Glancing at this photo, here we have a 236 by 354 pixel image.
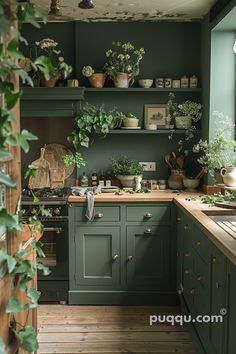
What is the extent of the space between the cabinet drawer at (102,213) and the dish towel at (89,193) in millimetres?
48

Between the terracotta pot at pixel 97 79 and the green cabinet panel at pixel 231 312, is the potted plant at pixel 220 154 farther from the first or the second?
the green cabinet panel at pixel 231 312

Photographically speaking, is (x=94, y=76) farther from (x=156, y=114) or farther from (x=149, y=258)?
(x=149, y=258)

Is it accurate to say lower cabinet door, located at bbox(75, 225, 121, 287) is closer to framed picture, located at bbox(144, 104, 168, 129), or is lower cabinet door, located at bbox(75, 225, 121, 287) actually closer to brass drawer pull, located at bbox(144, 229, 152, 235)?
brass drawer pull, located at bbox(144, 229, 152, 235)

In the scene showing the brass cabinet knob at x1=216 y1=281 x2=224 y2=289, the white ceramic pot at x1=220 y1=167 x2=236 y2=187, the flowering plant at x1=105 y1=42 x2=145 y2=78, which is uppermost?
the flowering plant at x1=105 y1=42 x2=145 y2=78

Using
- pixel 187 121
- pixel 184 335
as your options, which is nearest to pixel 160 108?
pixel 187 121

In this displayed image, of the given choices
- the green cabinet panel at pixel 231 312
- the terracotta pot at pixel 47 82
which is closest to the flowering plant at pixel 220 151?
the terracotta pot at pixel 47 82

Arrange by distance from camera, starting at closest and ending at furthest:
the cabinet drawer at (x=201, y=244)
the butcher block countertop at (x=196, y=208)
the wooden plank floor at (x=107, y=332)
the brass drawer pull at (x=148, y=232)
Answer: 1. the butcher block countertop at (x=196, y=208)
2. the cabinet drawer at (x=201, y=244)
3. the wooden plank floor at (x=107, y=332)
4. the brass drawer pull at (x=148, y=232)

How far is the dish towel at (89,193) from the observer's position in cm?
354

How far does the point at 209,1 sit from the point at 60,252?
97.3 inches

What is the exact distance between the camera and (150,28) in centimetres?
405

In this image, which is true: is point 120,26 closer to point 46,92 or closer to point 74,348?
point 46,92

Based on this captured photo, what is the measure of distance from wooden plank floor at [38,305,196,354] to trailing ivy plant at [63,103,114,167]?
1.37 m

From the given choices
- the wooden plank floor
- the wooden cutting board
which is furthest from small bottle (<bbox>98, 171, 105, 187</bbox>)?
the wooden plank floor

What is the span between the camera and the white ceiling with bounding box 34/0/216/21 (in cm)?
351
